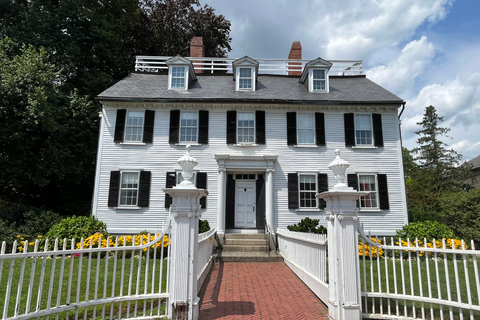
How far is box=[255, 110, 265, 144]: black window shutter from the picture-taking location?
526 inches

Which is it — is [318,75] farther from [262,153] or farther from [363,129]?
[262,153]

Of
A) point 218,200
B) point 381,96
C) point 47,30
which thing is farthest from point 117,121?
point 381,96

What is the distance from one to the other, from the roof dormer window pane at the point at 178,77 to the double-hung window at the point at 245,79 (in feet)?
9.70

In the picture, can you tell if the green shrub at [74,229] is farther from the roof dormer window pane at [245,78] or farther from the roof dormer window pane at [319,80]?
the roof dormer window pane at [319,80]

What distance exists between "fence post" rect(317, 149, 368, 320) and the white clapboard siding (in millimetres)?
8104

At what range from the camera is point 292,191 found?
42.2 ft

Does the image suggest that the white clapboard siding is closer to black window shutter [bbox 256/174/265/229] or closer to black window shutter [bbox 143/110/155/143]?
black window shutter [bbox 143/110/155/143]

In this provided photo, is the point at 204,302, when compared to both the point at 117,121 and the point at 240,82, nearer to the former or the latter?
the point at 117,121

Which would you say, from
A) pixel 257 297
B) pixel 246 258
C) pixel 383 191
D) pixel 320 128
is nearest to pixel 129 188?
pixel 246 258

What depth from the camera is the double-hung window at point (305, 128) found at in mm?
13555

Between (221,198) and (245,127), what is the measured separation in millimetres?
3668

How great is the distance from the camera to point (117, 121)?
13.3 metres

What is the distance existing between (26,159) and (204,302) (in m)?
13.8

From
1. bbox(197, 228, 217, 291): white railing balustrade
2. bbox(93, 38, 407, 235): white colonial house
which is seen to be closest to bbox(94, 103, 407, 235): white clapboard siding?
bbox(93, 38, 407, 235): white colonial house
